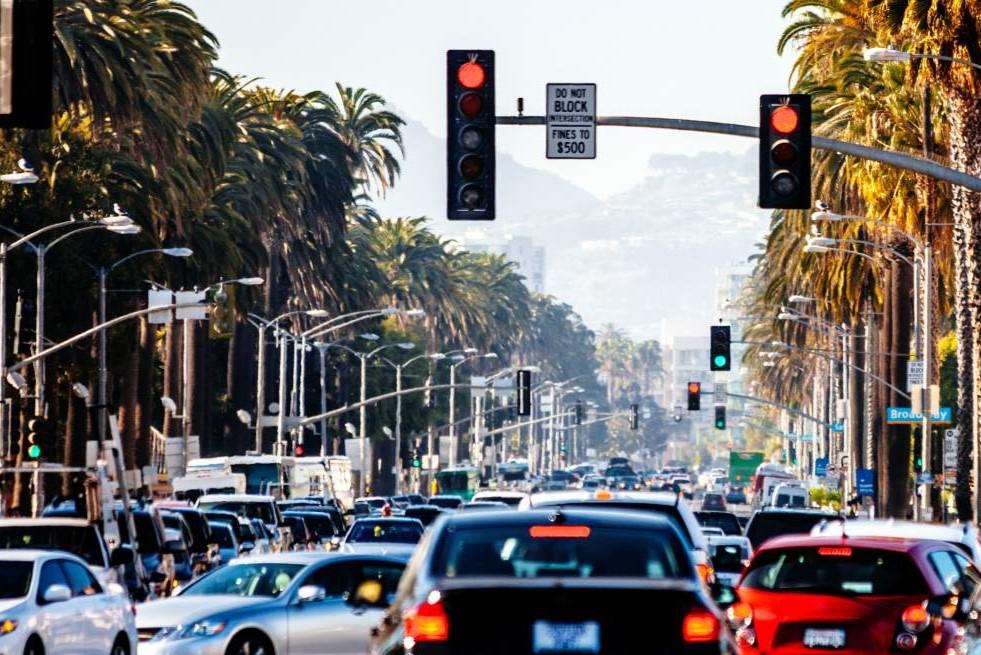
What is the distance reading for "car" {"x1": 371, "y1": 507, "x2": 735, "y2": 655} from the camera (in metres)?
12.5

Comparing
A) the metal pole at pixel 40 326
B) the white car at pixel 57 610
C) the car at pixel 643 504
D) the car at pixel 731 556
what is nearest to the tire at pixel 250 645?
the white car at pixel 57 610

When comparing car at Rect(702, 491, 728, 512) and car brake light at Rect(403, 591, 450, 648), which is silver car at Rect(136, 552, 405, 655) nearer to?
car brake light at Rect(403, 591, 450, 648)

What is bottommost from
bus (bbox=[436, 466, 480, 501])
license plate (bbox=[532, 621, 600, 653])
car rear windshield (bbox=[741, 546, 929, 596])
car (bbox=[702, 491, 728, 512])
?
car (bbox=[702, 491, 728, 512])

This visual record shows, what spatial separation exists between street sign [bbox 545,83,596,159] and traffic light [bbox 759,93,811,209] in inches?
83.5

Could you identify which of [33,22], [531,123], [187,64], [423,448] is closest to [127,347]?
[187,64]

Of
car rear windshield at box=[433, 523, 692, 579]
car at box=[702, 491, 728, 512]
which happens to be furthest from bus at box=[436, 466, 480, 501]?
car rear windshield at box=[433, 523, 692, 579]

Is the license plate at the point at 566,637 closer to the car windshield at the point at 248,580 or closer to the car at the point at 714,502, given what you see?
the car windshield at the point at 248,580

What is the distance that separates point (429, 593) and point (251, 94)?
70.5 metres

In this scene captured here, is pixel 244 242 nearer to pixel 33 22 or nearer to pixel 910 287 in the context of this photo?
pixel 910 287

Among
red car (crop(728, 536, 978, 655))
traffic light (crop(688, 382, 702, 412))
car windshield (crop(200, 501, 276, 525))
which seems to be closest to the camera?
red car (crop(728, 536, 978, 655))

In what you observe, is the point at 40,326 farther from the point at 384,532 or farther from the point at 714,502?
the point at 714,502

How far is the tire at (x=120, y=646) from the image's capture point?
22.1 m

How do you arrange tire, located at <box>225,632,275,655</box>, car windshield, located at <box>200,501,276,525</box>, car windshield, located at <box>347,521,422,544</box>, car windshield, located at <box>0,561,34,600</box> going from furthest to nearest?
1. car windshield, located at <box>200,501,276,525</box>
2. car windshield, located at <box>347,521,422,544</box>
3. tire, located at <box>225,632,275,655</box>
4. car windshield, located at <box>0,561,34,600</box>

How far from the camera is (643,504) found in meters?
22.7
